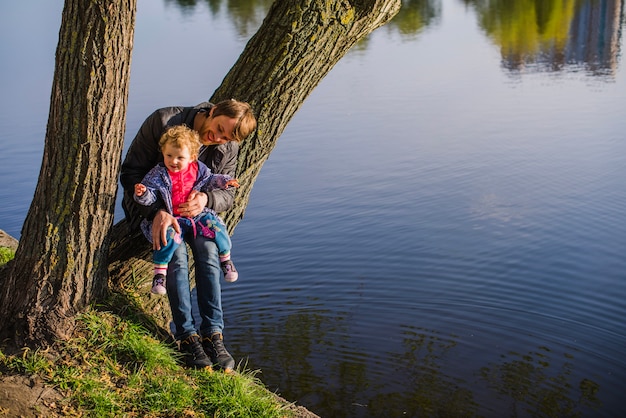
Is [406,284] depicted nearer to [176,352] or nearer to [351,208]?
[351,208]

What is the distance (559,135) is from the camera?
11.8 m

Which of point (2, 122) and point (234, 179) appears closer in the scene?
point (234, 179)

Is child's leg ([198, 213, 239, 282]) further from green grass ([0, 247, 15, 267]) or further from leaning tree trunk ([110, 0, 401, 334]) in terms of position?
green grass ([0, 247, 15, 267])

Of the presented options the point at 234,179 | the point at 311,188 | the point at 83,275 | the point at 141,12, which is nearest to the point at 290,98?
the point at 234,179

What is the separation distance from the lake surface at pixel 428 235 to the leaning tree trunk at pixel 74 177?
6.10 feet

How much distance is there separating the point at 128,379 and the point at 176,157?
110cm

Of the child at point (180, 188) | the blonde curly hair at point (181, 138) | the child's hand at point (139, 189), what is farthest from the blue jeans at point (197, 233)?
the blonde curly hair at point (181, 138)

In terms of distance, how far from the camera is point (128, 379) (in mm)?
4047

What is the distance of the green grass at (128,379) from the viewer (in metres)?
3.90

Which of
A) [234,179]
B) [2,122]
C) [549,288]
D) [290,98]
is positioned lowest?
[549,288]

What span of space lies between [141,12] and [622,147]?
21.5 m

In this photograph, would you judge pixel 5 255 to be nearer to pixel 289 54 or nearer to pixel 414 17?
pixel 289 54

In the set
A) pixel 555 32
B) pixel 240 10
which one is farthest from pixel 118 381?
pixel 240 10

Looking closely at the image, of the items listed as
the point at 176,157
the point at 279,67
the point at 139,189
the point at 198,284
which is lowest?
the point at 198,284
